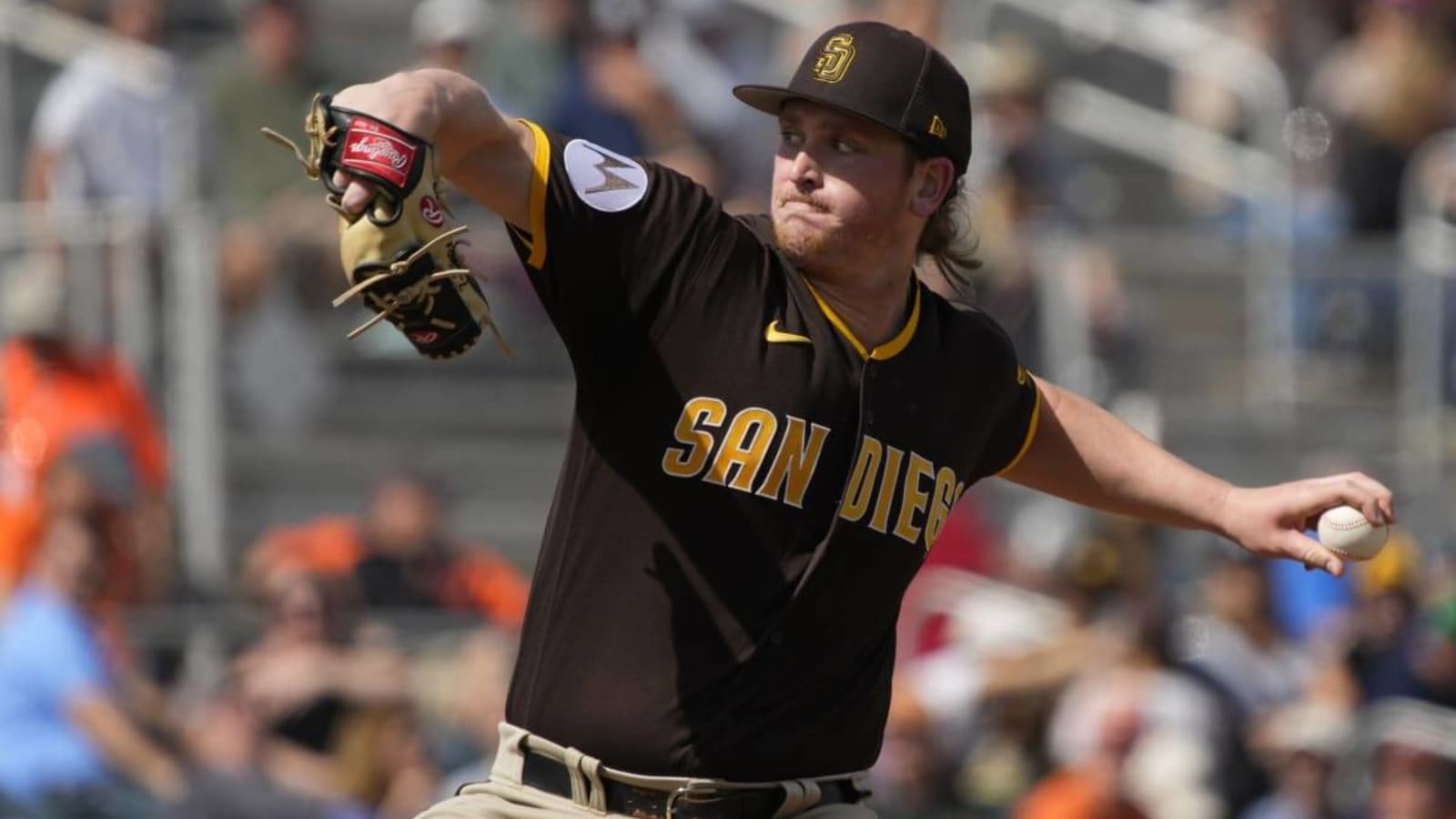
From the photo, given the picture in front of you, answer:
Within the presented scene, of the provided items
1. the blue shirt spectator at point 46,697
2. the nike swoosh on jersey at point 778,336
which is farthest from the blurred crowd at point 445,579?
the nike swoosh on jersey at point 778,336

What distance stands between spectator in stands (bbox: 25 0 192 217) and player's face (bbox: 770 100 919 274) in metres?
5.79

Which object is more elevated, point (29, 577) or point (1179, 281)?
point (1179, 281)

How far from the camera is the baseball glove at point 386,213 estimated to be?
3945 mm

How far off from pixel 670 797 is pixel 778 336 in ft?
2.99

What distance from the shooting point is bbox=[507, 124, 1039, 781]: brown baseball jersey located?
4527mm

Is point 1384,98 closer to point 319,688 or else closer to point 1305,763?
point 1305,763

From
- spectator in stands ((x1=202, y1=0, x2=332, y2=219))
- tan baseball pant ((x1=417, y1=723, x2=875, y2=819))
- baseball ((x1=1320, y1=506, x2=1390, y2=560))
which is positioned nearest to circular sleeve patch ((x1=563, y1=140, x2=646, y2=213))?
tan baseball pant ((x1=417, y1=723, x2=875, y2=819))

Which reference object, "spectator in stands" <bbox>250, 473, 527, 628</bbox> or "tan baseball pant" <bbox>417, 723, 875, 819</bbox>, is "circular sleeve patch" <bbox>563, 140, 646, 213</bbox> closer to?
"tan baseball pant" <bbox>417, 723, 875, 819</bbox>

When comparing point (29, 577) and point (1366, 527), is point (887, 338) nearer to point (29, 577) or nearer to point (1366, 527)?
point (1366, 527)

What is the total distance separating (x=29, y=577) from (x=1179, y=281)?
636cm

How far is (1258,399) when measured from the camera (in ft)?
41.0

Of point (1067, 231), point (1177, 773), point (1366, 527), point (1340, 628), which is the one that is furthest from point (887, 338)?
point (1067, 231)

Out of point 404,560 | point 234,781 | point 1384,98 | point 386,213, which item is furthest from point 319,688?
point 1384,98

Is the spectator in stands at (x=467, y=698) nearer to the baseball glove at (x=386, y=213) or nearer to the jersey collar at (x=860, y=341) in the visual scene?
the jersey collar at (x=860, y=341)
